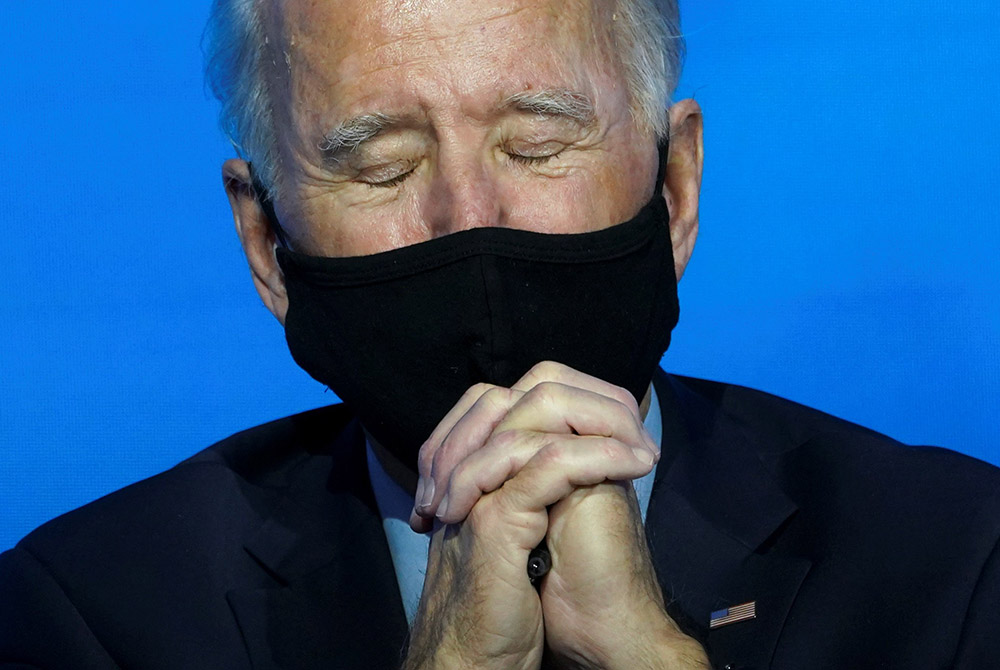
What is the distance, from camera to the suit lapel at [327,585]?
2633 mm

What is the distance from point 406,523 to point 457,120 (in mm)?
892

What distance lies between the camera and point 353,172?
247cm

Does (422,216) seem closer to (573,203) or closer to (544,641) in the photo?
(573,203)

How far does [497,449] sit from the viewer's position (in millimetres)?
2068

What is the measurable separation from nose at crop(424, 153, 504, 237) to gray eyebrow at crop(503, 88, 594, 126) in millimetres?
126

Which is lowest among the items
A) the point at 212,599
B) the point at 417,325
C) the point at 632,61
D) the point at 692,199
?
the point at 212,599

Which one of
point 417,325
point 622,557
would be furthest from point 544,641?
point 417,325

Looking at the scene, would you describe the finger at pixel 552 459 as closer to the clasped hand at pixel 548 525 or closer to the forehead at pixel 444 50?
the clasped hand at pixel 548 525

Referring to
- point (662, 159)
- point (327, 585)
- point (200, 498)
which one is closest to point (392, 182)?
point (662, 159)

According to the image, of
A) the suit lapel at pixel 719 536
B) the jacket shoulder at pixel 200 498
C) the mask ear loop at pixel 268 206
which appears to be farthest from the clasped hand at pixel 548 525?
the jacket shoulder at pixel 200 498

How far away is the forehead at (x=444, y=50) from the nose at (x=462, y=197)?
12 cm

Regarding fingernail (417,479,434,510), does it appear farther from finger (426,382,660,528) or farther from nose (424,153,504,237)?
nose (424,153,504,237)

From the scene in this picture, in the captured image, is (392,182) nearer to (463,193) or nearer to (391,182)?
(391,182)

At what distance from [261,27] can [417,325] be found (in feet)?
2.62
